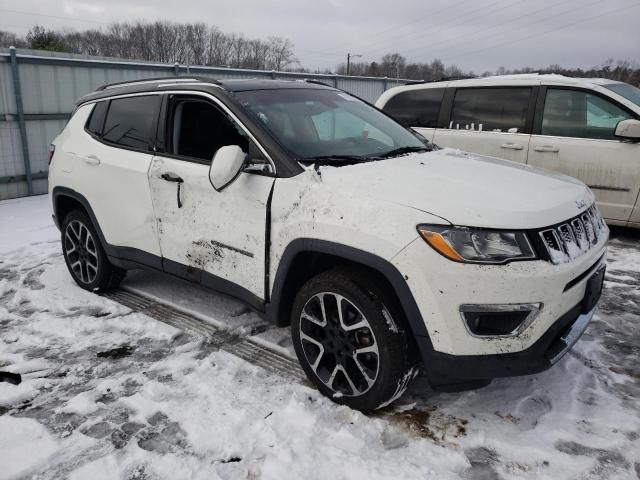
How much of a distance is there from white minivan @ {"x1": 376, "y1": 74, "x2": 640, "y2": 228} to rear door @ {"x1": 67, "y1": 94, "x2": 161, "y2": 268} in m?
3.06

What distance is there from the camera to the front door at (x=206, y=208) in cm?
314

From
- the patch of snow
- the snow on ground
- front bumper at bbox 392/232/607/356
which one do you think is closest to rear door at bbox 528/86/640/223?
the snow on ground

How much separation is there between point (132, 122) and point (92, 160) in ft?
1.63

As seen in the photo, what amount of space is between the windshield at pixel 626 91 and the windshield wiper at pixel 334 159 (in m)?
4.07

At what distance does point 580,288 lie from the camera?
2.63 meters

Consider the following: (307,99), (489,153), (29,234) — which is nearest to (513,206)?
(307,99)

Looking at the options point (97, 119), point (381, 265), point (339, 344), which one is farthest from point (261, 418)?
point (97, 119)

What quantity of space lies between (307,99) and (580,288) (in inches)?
85.8

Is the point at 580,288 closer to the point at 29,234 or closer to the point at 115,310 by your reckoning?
the point at 115,310

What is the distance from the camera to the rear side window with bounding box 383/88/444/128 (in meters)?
6.71

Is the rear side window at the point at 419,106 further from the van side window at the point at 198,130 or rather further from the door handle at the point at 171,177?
the door handle at the point at 171,177

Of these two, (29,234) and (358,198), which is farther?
(29,234)

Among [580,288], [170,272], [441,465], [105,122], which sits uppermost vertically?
[105,122]

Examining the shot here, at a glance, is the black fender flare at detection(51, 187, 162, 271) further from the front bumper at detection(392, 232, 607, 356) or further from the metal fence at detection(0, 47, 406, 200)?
the metal fence at detection(0, 47, 406, 200)
